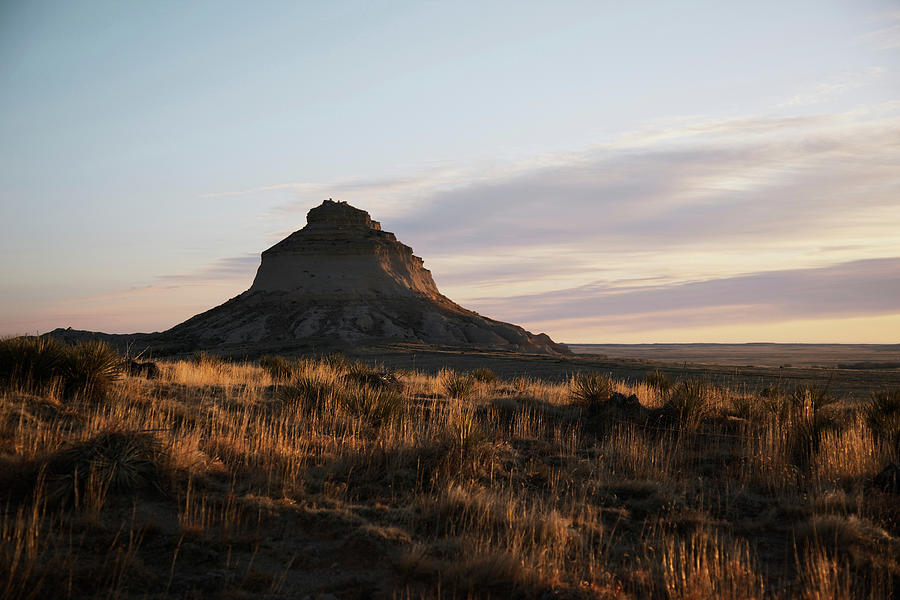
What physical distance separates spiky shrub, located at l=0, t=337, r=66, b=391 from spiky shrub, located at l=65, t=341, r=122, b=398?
15cm

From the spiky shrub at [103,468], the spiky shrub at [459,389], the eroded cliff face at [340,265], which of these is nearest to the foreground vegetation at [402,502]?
the spiky shrub at [103,468]

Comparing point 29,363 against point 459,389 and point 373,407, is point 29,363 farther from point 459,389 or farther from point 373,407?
point 459,389

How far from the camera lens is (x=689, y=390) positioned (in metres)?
11.5

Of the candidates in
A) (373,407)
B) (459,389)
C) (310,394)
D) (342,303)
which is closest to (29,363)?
(310,394)

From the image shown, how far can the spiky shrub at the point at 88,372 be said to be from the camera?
8.92 meters

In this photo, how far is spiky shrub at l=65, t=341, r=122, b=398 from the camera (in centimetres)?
892

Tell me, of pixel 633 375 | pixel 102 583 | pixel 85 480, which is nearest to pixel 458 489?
pixel 102 583

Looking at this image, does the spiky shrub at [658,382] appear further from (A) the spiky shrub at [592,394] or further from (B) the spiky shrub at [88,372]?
(B) the spiky shrub at [88,372]

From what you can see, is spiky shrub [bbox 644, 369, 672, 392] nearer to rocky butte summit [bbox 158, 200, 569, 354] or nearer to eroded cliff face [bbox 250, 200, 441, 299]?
rocky butte summit [bbox 158, 200, 569, 354]

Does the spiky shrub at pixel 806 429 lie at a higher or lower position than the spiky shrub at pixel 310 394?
lower

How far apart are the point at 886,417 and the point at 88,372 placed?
12.8 meters

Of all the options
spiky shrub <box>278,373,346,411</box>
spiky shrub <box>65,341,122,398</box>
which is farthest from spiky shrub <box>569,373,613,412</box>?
spiky shrub <box>65,341,122,398</box>

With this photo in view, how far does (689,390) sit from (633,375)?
1653 centimetres

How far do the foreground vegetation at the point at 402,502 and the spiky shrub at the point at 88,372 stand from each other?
30 mm
